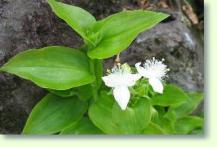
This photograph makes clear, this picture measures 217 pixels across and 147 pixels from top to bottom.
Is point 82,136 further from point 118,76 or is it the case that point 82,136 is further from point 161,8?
point 161,8

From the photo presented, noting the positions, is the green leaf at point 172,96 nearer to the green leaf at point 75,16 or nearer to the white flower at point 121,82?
the white flower at point 121,82

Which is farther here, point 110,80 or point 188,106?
point 188,106

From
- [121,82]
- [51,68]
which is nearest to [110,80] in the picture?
[121,82]

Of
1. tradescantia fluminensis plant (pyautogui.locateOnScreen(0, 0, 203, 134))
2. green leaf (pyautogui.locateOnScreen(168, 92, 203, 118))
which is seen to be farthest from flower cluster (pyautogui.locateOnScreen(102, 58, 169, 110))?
green leaf (pyautogui.locateOnScreen(168, 92, 203, 118))

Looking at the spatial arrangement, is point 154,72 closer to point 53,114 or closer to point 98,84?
point 98,84

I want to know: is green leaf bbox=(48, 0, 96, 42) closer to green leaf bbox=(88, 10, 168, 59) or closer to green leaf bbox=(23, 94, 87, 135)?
green leaf bbox=(88, 10, 168, 59)

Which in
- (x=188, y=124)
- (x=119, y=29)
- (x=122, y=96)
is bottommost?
(x=188, y=124)
